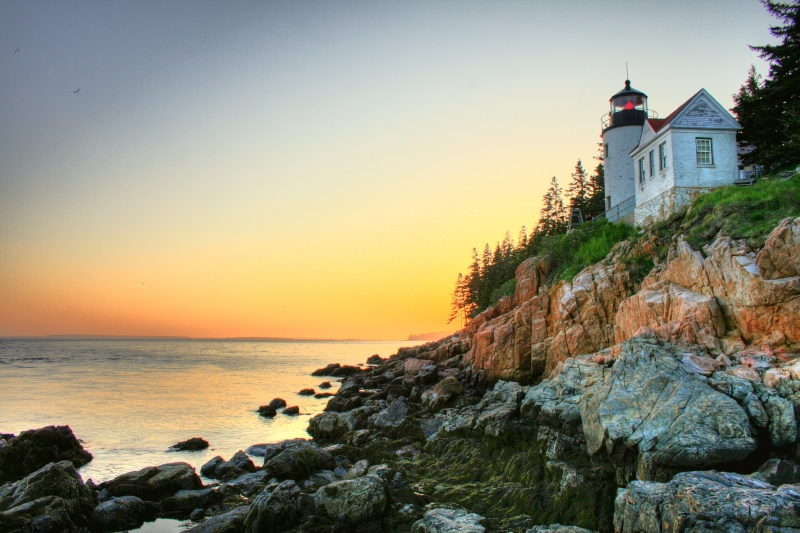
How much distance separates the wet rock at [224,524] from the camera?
10375 millimetres

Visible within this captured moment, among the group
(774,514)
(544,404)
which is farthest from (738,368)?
(774,514)

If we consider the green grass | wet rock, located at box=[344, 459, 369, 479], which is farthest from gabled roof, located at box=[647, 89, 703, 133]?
wet rock, located at box=[344, 459, 369, 479]

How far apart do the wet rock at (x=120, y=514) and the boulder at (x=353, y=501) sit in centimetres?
464

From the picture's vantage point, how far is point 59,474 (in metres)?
11.5

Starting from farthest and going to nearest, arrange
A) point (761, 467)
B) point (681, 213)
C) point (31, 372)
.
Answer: point (31, 372) → point (681, 213) → point (761, 467)

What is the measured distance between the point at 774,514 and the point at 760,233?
1185 cm

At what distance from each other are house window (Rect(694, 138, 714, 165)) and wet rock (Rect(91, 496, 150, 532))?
2813 cm

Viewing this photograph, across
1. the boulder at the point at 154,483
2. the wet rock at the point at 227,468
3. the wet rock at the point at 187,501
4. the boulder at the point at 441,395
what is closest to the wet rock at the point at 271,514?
the wet rock at the point at 187,501

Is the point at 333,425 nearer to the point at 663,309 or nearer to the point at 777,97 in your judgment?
the point at 663,309

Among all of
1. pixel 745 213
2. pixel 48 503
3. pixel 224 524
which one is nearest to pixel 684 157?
pixel 745 213

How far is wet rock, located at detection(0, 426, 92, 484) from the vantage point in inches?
583

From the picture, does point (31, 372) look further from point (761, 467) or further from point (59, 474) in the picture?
point (761, 467)

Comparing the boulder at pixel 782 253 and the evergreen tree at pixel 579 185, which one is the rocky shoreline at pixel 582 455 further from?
the evergreen tree at pixel 579 185

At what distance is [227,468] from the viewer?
50.1 feet
